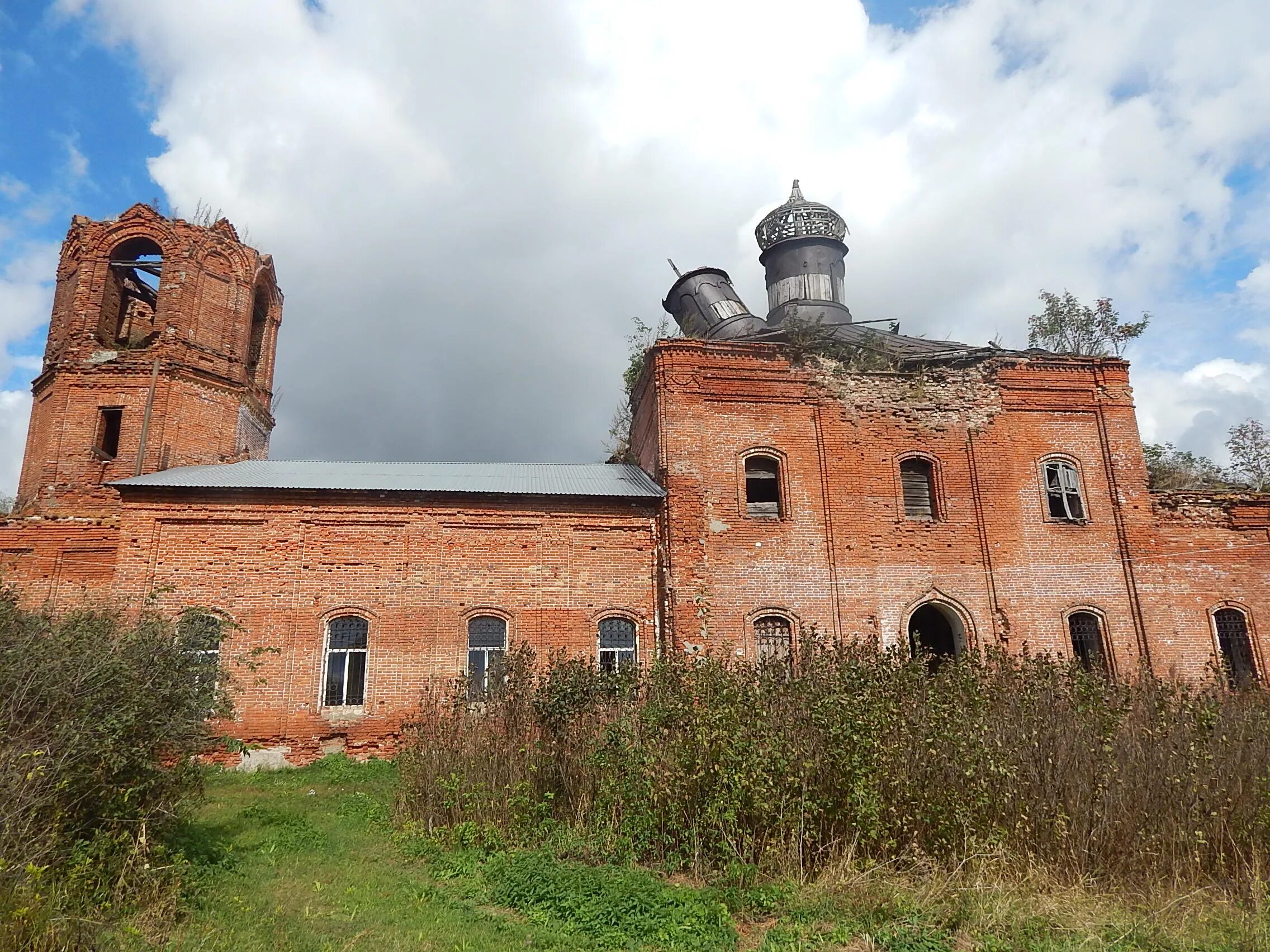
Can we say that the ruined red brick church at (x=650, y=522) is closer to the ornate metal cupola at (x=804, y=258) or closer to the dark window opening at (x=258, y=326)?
the dark window opening at (x=258, y=326)

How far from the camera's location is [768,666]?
26.5 feet

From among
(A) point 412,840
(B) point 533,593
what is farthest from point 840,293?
(A) point 412,840

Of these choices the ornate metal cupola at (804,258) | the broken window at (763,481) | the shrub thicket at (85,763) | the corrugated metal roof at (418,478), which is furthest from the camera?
the ornate metal cupola at (804,258)

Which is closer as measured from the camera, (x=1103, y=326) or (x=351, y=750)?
(x=351, y=750)

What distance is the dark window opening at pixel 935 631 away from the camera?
14906mm

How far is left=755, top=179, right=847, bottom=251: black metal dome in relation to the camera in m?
22.5

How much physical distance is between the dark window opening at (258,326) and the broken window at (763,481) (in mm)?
12635

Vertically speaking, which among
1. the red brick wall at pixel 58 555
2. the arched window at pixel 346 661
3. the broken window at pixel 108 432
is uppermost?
the broken window at pixel 108 432

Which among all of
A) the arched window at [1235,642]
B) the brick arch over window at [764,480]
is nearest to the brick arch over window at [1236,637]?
the arched window at [1235,642]

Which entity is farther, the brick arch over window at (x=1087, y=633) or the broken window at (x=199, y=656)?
the brick arch over window at (x=1087, y=633)

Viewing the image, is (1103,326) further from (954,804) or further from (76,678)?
(76,678)

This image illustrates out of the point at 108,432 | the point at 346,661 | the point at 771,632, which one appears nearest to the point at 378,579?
the point at 346,661

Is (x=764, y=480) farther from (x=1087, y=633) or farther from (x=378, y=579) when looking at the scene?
(x=378, y=579)

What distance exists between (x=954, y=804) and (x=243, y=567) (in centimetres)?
1177
